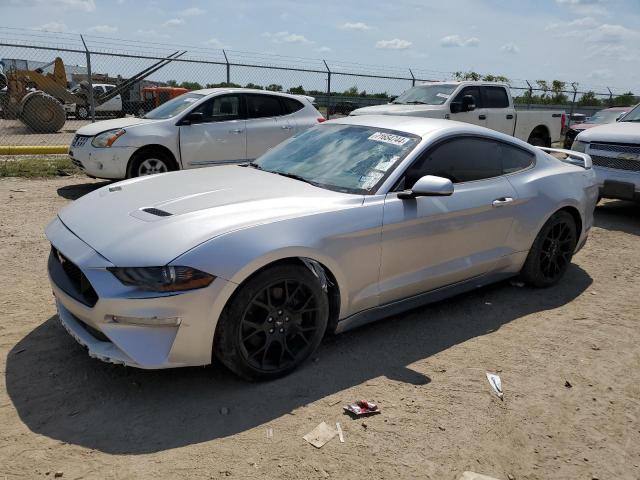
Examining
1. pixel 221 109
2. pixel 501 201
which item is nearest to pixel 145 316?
pixel 501 201

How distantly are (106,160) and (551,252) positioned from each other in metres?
6.11

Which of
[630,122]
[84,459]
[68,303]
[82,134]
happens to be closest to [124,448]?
[84,459]

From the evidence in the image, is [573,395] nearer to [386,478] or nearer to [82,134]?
[386,478]

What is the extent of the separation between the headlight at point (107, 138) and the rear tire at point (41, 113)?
10.1m

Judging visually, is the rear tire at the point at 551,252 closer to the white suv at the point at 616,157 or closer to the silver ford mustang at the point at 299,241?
the silver ford mustang at the point at 299,241

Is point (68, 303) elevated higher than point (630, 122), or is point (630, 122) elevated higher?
point (630, 122)

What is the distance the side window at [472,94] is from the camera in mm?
11430

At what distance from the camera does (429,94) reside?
11656 mm

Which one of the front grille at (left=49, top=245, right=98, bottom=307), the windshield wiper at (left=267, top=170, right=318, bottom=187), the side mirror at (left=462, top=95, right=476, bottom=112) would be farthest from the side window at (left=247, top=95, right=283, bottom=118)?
the front grille at (left=49, top=245, right=98, bottom=307)

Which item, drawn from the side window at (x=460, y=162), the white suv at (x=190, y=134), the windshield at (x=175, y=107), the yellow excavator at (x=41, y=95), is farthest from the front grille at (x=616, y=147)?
the yellow excavator at (x=41, y=95)

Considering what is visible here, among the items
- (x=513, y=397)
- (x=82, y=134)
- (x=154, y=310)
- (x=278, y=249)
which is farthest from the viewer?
(x=82, y=134)

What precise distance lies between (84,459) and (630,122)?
8.86m

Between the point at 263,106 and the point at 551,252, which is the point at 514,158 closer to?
the point at 551,252

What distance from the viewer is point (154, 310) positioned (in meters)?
2.79
